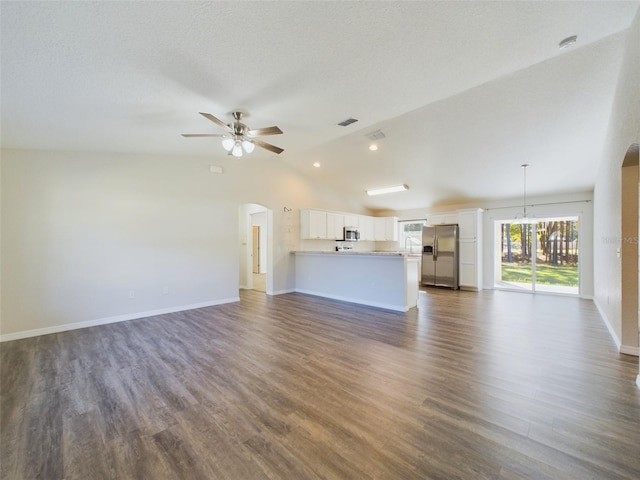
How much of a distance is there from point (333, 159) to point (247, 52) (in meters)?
4.04

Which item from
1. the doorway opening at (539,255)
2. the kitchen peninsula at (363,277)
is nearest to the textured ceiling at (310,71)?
the kitchen peninsula at (363,277)

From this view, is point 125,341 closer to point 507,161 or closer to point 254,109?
point 254,109

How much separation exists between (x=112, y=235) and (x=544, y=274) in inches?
371

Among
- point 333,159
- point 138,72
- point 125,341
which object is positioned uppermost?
point 333,159

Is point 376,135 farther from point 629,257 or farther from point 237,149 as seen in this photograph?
point 629,257

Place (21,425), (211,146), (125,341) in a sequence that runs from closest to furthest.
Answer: (21,425) < (125,341) < (211,146)

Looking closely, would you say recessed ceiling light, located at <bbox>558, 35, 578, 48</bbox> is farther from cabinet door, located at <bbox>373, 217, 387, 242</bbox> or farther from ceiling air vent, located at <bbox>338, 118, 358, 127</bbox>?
cabinet door, located at <bbox>373, 217, 387, 242</bbox>

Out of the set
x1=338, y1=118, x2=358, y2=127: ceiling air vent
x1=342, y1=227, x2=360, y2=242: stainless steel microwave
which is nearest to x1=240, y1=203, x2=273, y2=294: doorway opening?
x1=342, y1=227, x2=360, y2=242: stainless steel microwave

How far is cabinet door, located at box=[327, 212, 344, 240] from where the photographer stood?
23.8ft

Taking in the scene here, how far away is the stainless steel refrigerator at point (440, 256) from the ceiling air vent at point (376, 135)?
155 inches

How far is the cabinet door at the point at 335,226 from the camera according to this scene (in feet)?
23.8

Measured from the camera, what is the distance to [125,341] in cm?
340

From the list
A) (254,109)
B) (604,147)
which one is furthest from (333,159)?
(604,147)

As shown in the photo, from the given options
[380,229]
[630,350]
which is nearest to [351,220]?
[380,229]
